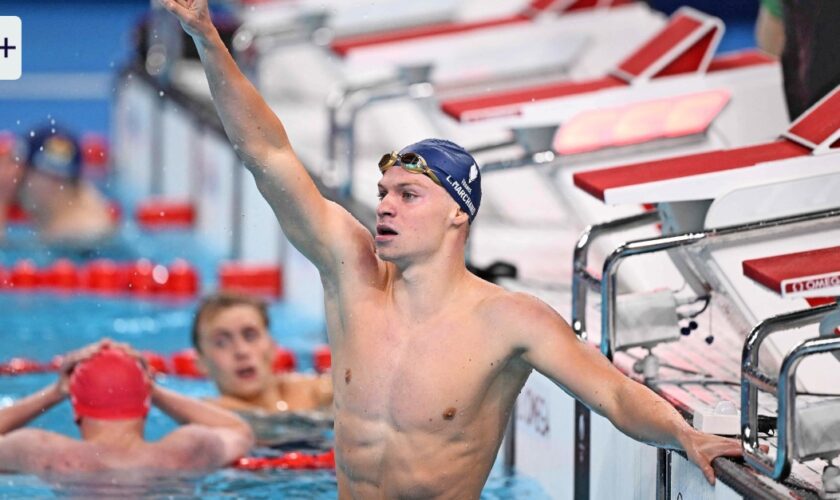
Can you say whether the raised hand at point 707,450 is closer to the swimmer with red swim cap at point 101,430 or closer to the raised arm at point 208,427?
the swimmer with red swim cap at point 101,430

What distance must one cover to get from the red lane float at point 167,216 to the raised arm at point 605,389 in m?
7.36

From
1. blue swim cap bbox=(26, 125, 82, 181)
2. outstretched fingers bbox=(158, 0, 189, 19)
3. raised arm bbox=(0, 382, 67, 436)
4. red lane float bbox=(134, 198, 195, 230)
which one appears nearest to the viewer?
outstretched fingers bbox=(158, 0, 189, 19)

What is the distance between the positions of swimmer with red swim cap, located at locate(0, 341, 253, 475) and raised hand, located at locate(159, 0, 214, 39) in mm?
1681

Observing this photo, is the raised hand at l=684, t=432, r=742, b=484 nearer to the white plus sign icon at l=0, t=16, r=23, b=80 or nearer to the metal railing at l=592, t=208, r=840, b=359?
the metal railing at l=592, t=208, r=840, b=359

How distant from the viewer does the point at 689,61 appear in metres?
6.76

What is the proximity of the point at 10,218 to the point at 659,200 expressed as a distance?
7479mm

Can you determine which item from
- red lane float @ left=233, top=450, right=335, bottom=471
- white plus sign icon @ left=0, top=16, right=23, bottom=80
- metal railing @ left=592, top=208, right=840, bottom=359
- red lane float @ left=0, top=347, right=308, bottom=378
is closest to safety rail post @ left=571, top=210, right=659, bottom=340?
metal railing @ left=592, top=208, right=840, bottom=359

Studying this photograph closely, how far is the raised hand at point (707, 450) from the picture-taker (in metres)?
3.57

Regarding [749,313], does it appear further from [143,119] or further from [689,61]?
[143,119]

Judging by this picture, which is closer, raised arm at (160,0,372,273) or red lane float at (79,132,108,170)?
raised arm at (160,0,372,273)

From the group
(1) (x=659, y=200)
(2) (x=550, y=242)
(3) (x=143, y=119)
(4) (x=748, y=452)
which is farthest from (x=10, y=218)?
(4) (x=748, y=452)

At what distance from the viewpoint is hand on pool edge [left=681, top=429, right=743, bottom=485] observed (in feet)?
11.7

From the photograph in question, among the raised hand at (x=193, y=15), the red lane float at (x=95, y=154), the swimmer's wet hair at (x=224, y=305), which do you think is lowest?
the swimmer's wet hair at (x=224, y=305)

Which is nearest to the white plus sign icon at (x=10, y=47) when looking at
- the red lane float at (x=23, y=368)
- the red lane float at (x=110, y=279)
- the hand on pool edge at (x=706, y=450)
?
the hand on pool edge at (x=706, y=450)
